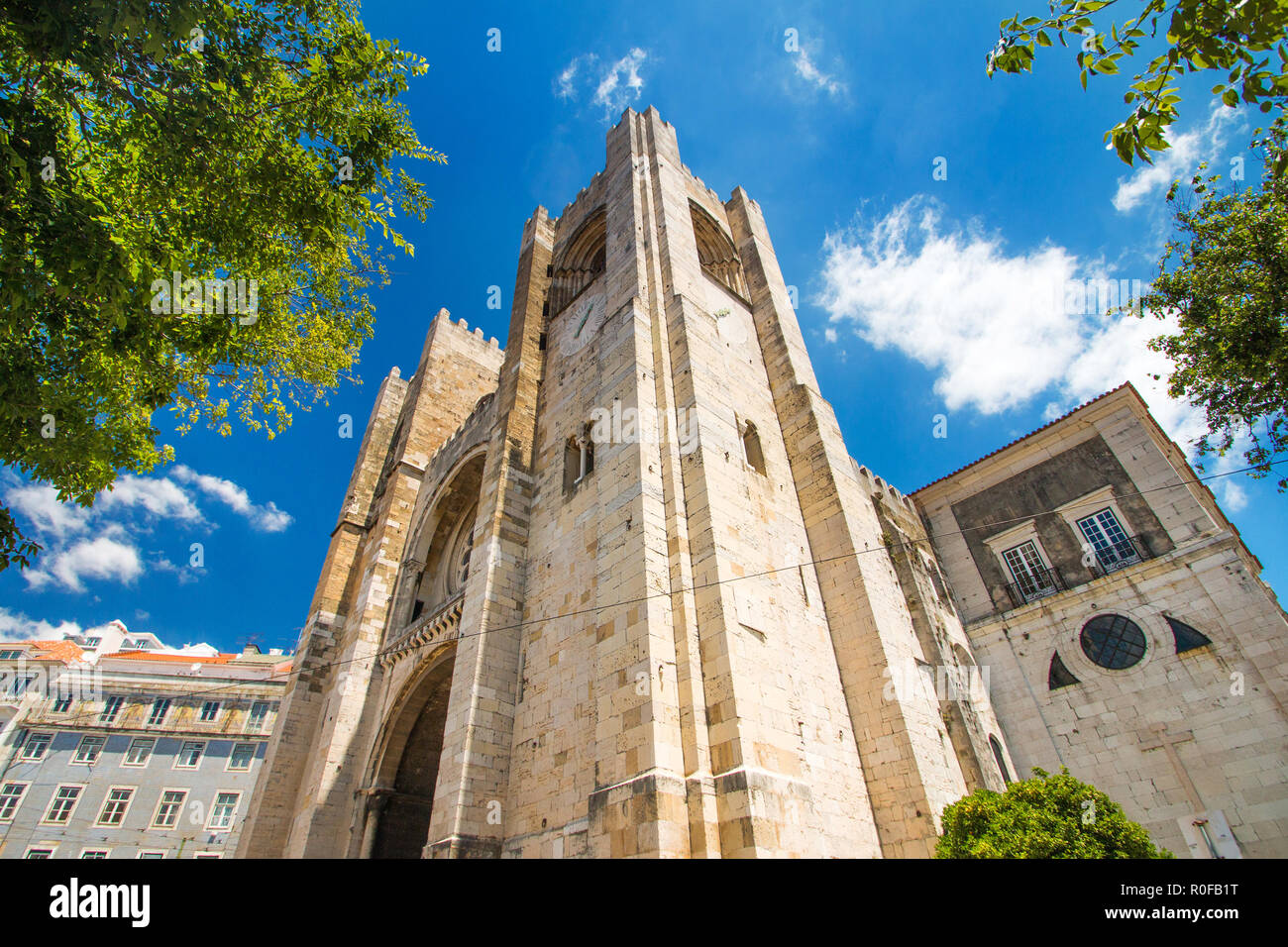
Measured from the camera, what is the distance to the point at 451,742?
9.64 m

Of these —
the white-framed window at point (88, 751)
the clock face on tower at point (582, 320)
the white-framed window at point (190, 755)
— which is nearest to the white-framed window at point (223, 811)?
the white-framed window at point (190, 755)

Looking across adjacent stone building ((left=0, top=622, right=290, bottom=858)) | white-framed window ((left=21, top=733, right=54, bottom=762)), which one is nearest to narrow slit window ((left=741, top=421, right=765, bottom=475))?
adjacent stone building ((left=0, top=622, right=290, bottom=858))

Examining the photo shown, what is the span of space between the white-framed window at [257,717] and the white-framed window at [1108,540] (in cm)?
3260

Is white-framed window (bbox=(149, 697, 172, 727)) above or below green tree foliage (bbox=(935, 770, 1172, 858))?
above

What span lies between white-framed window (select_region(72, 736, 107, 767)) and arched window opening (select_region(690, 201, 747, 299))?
102ft

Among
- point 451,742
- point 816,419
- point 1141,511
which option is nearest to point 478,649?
point 451,742

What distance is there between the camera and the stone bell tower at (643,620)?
7.78 m

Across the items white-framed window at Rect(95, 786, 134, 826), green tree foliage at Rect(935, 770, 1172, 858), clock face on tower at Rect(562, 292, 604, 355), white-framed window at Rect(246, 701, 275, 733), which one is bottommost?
green tree foliage at Rect(935, 770, 1172, 858)

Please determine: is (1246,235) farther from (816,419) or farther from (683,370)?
(683,370)

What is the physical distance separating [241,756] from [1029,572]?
31773 millimetres

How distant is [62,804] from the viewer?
82.0ft

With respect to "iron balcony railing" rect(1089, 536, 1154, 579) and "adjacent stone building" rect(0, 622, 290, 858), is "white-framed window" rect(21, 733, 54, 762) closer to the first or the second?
"adjacent stone building" rect(0, 622, 290, 858)

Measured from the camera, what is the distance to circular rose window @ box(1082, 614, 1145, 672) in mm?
13695
